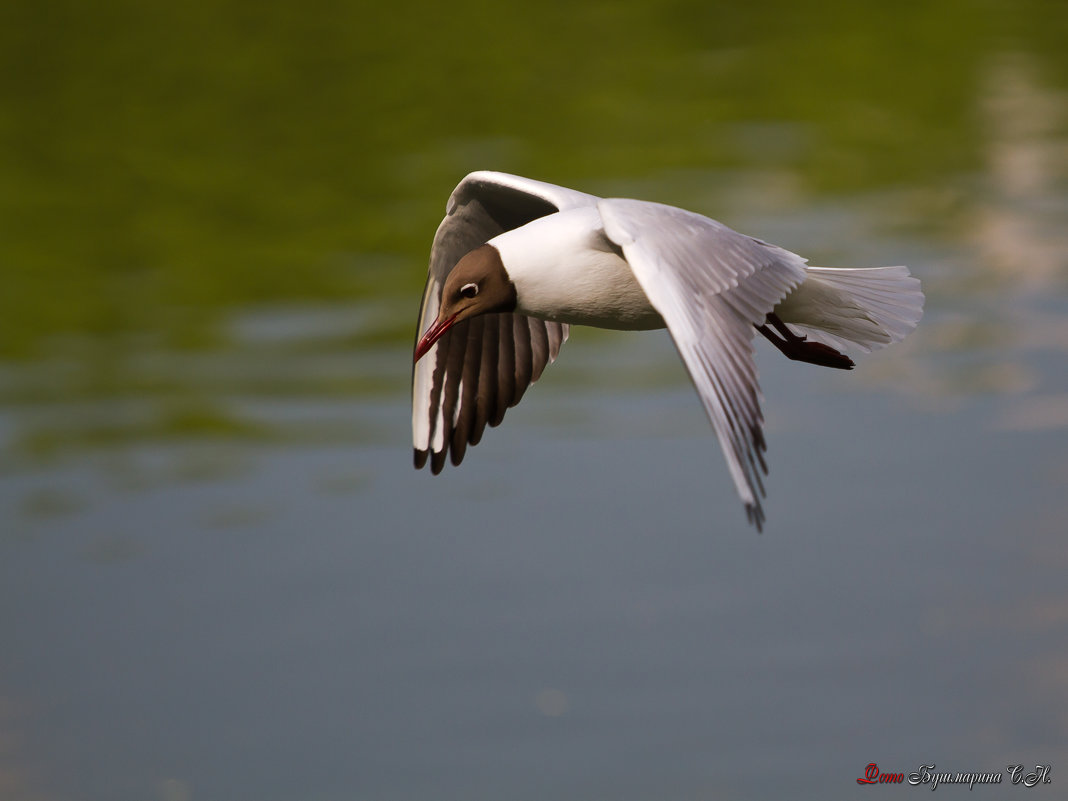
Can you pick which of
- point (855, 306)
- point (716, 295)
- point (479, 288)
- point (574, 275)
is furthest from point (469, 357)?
point (716, 295)

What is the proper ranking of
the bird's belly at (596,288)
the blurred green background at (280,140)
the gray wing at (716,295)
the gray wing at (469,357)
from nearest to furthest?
the gray wing at (716,295) < the bird's belly at (596,288) < the gray wing at (469,357) < the blurred green background at (280,140)

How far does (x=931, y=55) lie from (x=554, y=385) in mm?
9316

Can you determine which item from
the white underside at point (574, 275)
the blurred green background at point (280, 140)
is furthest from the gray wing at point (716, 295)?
the blurred green background at point (280, 140)

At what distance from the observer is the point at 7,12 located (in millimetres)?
23047

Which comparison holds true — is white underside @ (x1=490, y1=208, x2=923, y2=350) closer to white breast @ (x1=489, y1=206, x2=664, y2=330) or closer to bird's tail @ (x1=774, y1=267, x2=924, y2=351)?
white breast @ (x1=489, y1=206, x2=664, y2=330)

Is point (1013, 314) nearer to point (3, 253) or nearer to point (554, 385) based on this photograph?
point (554, 385)

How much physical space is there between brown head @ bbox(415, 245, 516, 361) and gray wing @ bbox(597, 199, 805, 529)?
0.38 metres

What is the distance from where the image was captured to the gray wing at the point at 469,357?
19.6 feet

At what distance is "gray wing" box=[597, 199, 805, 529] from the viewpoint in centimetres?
426

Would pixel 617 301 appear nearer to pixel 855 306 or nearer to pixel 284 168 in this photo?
pixel 855 306

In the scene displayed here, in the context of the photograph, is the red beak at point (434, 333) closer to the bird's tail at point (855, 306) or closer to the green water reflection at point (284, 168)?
the bird's tail at point (855, 306)

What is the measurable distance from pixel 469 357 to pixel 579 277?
1069mm

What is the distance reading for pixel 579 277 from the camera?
4996 millimetres

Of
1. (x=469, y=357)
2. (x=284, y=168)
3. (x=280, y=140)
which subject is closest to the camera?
(x=469, y=357)
